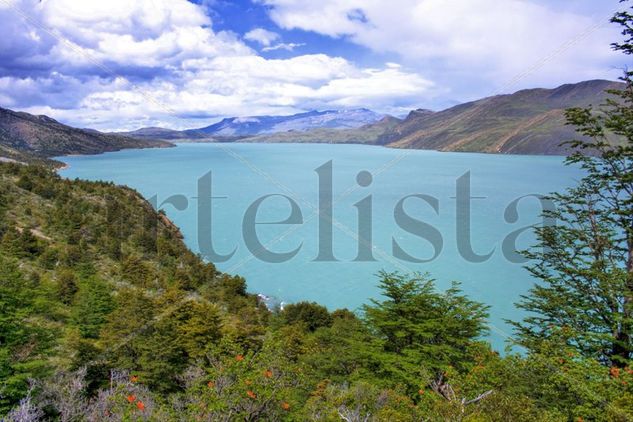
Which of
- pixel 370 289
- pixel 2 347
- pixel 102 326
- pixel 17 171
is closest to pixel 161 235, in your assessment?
pixel 17 171

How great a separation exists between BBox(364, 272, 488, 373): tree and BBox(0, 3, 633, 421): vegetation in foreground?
0.05 metres

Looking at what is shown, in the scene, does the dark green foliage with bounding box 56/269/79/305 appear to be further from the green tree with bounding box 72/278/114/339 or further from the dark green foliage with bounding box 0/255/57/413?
the dark green foliage with bounding box 0/255/57/413

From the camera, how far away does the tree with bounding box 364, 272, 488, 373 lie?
12.9 metres

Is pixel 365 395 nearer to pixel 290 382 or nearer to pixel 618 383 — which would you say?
pixel 290 382

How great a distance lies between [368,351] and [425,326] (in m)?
2.04

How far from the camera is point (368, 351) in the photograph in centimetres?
Result: 1345

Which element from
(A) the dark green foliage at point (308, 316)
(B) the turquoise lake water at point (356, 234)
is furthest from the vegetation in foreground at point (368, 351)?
(B) the turquoise lake water at point (356, 234)

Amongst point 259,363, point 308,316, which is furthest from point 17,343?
point 308,316

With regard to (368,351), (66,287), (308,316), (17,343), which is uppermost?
(17,343)

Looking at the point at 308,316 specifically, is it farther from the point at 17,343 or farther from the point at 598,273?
the point at 17,343

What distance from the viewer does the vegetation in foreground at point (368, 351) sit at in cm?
821

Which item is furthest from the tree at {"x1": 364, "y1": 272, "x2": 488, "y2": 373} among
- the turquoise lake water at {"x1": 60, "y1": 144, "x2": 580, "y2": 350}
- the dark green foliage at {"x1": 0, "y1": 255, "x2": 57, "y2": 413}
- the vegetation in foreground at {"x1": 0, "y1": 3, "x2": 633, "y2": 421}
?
the dark green foliage at {"x1": 0, "y1": 255, "x2": 57, "y2": 413}

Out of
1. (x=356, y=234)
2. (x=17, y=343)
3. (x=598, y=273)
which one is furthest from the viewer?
(x=356, y=234)

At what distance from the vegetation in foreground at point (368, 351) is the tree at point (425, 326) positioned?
0.05 metres
